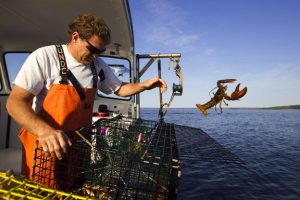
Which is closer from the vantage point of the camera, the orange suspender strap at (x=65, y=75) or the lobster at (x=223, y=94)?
the orange suspender strap at (x=65, y=75)

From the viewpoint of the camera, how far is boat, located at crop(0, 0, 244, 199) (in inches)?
86.7

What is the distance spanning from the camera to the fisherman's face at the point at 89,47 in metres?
2.85

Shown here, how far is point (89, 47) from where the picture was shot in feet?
9.37

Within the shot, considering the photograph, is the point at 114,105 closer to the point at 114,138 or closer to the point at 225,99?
the point at 225,99

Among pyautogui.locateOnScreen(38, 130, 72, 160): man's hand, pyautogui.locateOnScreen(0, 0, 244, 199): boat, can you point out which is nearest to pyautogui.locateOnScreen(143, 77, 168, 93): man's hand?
pyautogui.locateOnScreen(0, 0, 244, 199): boat

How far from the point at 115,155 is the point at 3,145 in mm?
6151

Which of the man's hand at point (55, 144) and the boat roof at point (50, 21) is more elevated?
the boat roof at point (50, 21)

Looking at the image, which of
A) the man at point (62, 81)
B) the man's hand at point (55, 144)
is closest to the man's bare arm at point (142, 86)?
the man at point (62, 81)

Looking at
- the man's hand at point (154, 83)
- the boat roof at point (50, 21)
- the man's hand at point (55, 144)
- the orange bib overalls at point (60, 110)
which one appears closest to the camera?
the man's hand at point (55, 144)

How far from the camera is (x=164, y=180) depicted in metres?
2.54

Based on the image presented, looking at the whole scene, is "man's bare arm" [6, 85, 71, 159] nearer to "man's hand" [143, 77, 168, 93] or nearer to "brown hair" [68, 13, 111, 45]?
"brown hair" [68, 13, 111, 45]

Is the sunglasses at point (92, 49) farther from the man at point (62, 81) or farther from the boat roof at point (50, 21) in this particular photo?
the boat roof at point (50, 21)

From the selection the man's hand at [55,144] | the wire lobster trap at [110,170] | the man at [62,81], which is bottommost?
the wire lobster trap at [110,170]

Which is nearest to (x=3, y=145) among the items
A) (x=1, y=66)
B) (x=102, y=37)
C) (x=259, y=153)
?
(x=1, y=66)
